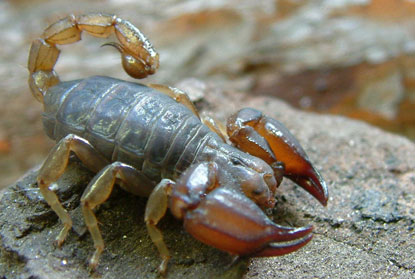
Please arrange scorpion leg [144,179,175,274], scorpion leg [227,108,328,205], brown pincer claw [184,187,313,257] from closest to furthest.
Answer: brown pincer claw [184,187,313,257] < scorpion leg [144,179,175,274] < scorpion leg [227,108,328,205]

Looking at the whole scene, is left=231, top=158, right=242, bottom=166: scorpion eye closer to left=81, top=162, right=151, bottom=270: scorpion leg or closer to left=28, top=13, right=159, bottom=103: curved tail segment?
left=81, top=162, right=151, bottom=270: scorpion leg

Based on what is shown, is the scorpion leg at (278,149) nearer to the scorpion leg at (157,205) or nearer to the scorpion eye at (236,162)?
the scorpion eye at (236,162)

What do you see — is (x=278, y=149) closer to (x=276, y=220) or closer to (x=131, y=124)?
(x=276, y=220)

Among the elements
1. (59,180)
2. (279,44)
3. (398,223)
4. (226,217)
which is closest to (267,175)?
(226,217)

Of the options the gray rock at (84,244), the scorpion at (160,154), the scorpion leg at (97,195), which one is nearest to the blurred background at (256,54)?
the scorpion at (160,154)

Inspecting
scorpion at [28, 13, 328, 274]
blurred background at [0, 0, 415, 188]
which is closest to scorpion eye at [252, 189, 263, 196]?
scorpion at [28, 13, 328, 274]

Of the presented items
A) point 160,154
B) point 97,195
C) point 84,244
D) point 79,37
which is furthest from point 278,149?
point 79,37

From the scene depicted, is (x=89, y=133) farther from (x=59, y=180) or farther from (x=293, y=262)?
(x=293, y=262)
